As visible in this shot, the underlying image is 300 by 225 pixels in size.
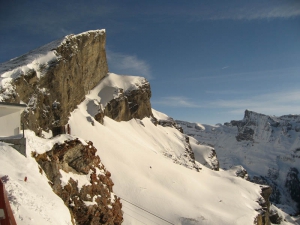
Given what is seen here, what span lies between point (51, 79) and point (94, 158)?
1359 centimetres

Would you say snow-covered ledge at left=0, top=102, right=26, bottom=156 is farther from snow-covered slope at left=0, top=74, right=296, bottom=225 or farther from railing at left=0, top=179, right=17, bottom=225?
railing at left=0, top=179, right=17, bottom=225

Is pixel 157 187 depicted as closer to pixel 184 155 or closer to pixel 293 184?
pixel 184 155

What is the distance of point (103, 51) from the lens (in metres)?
54.2

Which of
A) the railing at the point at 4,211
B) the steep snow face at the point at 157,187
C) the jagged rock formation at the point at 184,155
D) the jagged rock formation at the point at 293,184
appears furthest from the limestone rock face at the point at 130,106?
the jagged rock formation at the point at 293,184

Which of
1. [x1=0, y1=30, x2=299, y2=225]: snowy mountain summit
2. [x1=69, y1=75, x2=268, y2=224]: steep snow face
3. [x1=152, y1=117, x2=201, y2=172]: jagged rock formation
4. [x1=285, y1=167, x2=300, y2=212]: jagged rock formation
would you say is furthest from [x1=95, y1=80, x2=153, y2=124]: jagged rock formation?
[x1=285, y1=167, x2=300, y2=212]: jagged rock formation

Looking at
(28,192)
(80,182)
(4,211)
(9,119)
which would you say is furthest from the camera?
(80,182)

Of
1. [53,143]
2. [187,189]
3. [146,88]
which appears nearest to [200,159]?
[146,88]

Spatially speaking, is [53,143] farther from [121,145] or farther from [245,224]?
[245,224]

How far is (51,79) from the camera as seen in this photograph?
32656 millimetres

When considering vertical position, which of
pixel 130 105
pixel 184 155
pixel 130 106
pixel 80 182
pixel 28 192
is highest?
pixel 130 105

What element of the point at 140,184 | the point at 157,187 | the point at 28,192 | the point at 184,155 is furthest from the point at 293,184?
the point at 28,192

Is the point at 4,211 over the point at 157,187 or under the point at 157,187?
under

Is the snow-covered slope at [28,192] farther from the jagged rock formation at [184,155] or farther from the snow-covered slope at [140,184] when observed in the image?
the jagged rock formation at [184,155]

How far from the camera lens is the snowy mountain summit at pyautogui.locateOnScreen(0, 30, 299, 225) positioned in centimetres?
1472
